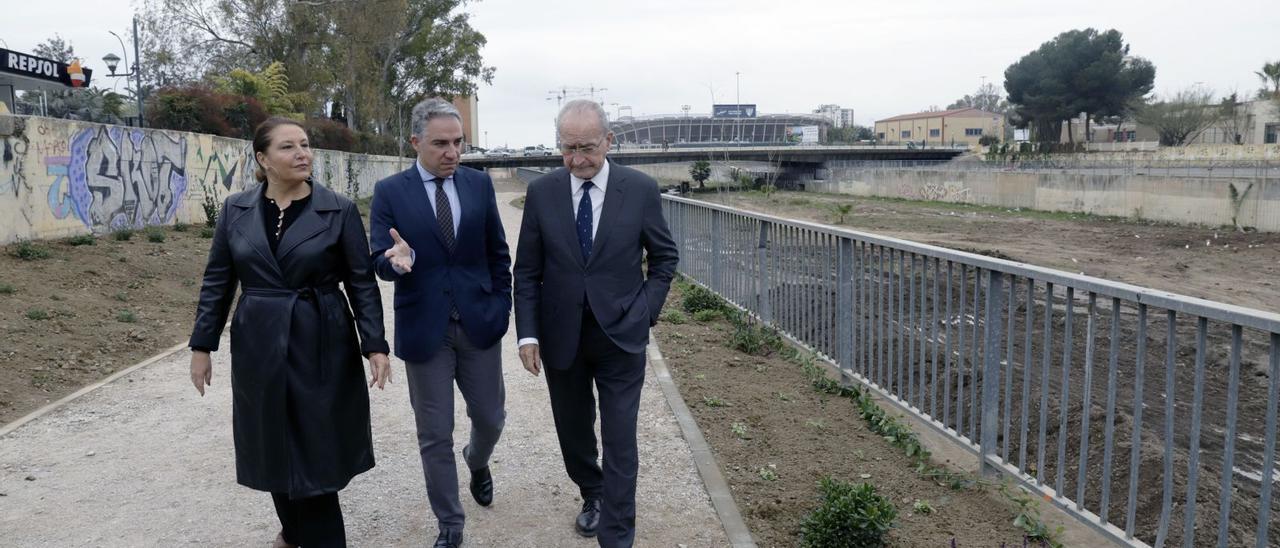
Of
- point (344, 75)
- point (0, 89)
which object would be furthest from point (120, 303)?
point (344, 75)

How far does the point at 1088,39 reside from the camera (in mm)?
79875

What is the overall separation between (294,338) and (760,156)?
296 ft

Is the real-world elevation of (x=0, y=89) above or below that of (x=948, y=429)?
above

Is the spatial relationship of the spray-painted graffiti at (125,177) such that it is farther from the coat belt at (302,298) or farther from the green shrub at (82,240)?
the coat belt at (302,298)

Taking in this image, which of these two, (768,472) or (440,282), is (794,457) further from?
(440,282)

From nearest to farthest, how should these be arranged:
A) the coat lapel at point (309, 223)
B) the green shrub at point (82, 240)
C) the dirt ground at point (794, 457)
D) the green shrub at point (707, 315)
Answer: the coat lapel at point (309, 223) < the dirt ground at point (794, 457) < the green shrub at point (707, 315) < the green shrub at point (82, 240)

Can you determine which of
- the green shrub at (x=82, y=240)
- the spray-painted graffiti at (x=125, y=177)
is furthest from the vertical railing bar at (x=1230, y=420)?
the spray-painted graffiti at (x=125, y=177)

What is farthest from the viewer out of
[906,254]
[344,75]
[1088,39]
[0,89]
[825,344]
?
[1088,39]

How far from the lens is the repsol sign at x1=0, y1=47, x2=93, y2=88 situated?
23.1m

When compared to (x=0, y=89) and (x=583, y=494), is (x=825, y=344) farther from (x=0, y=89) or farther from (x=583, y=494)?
(x=0, y=89)

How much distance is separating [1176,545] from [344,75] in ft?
146

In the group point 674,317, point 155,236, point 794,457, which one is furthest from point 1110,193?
point 794,457

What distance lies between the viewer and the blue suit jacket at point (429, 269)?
4133 mm

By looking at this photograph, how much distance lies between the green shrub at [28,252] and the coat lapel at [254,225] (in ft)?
32.3
